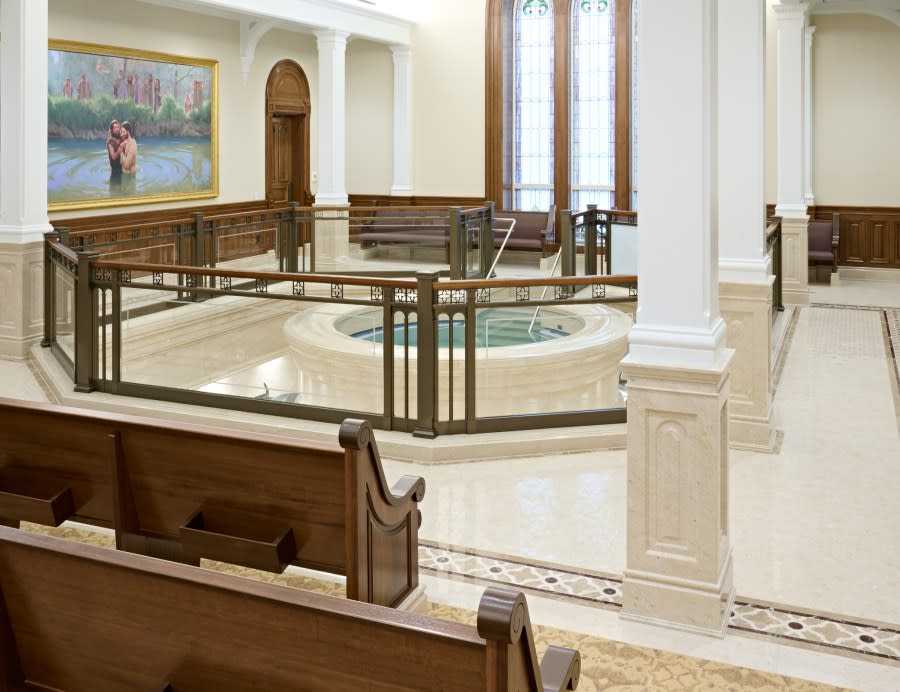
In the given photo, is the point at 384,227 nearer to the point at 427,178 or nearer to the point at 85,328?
the point at 427,178

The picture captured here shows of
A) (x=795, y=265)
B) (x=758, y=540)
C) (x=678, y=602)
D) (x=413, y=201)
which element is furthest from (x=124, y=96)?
(x=678, y=602)

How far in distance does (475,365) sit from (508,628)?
484 cm

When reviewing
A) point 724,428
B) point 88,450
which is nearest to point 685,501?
point 724,428

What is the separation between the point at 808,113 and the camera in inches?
596

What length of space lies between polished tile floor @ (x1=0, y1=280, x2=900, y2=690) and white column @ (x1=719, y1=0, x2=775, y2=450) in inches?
14.2

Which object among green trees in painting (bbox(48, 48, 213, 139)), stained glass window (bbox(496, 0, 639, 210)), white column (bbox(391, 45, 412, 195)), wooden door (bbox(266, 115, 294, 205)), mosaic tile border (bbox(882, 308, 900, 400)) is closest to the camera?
mosaic tile border (bbox(882, 308, 900, 400))

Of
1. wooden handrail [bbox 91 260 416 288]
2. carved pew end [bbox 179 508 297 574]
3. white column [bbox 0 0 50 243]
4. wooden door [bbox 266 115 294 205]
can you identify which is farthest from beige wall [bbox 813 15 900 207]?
carved pew end [bbox 179 508 297 574]

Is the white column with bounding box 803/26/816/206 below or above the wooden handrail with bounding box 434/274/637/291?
above

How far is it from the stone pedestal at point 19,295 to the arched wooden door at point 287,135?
7723 mm

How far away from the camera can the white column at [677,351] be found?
13.0 feet

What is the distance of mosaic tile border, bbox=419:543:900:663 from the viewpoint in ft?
12.8

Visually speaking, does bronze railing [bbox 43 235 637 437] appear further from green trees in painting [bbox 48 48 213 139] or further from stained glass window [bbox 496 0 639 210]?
stained glass window [bbox 496 0 639 210]

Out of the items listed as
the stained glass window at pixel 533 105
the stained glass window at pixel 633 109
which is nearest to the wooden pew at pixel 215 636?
the stained glass window at pixel 633 109

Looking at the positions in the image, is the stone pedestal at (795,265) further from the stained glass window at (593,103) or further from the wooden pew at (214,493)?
the wooden pew at (214,493)
